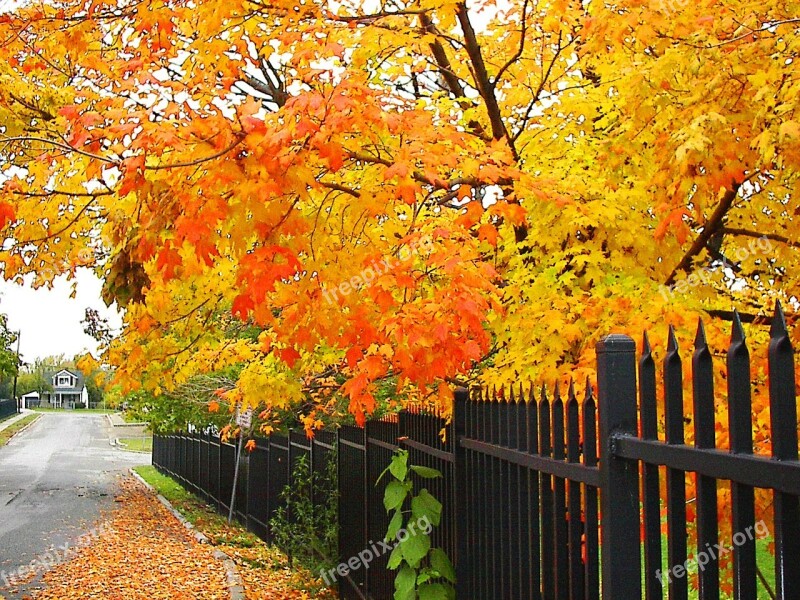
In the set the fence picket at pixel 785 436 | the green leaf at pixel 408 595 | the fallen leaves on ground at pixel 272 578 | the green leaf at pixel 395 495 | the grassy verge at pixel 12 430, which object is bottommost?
the grassy verge at pixel 12 430

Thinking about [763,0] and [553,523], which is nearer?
[553,523]

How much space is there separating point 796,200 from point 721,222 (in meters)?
0.99

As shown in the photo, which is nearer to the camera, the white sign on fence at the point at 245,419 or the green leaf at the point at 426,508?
the green leaf at the point at 426,508

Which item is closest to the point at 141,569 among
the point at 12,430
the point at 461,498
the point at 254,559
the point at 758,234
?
the point at 254,559

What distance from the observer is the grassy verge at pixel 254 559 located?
10094 millimetres

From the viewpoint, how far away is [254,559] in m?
12.8

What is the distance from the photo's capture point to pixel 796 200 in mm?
5582

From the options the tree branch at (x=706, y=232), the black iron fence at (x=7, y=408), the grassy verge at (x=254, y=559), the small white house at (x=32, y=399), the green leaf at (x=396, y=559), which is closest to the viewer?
the green leaf at (x=396, y=559)

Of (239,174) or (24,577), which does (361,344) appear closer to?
(239,174)

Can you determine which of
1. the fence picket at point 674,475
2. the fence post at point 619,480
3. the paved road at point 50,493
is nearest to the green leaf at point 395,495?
the fence post at point 619,480

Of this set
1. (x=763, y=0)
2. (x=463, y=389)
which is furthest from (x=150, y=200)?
(x=763, y=0)
